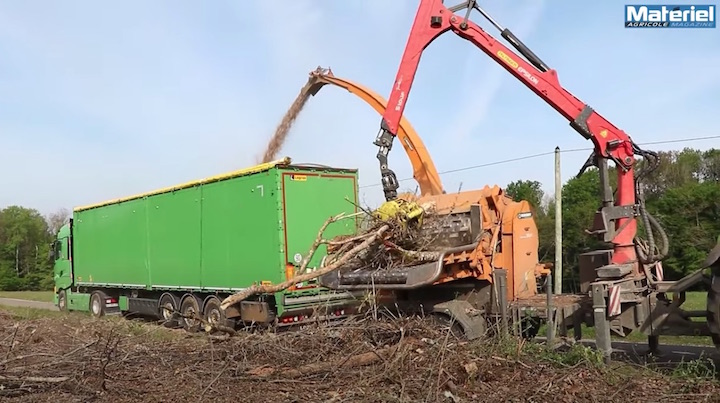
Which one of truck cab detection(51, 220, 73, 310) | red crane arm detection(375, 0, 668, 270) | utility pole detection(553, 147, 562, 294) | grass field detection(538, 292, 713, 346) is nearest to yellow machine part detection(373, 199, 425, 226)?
red crane arm detection(375, 0, 668, 270)

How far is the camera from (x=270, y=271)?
11.1 metres

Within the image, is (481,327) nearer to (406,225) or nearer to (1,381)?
(406,225)

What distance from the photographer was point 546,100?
8.82m

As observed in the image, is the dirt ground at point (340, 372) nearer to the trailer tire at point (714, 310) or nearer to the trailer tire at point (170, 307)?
the trailer tire at point (714, 310)

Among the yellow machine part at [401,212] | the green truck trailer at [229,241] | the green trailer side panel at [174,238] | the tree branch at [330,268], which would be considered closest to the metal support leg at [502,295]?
the yellow machine part at [401,212]

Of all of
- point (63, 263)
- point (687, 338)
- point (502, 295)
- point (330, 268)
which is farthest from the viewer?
point (63, 263)

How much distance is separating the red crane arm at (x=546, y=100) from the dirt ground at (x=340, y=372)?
2214 millimetres

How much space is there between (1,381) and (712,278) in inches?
293

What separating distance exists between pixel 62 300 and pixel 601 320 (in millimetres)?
18271

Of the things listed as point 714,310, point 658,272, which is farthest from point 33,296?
point 714,310

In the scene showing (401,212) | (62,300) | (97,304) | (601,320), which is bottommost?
(62,300)

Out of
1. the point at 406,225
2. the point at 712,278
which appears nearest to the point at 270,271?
the point at 406,225

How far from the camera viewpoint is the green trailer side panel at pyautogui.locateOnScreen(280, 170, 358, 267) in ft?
36.8

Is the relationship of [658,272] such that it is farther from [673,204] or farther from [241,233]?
[673,204]
